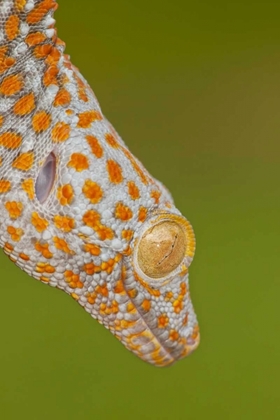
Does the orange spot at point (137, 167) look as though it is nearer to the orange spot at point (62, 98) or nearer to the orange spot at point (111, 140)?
the orange spot at point (111, 140)

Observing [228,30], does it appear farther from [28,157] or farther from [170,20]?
[28,157]

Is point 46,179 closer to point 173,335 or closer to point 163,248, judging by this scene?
point 163,248

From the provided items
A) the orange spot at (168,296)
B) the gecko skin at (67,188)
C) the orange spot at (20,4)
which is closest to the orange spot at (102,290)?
the gecko skin at (67,188)

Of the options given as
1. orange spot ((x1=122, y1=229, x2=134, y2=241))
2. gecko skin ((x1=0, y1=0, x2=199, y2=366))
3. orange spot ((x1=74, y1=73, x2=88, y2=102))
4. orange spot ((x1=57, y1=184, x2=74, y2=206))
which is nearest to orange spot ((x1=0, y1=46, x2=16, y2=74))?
gecko skin ((x1=0, y1=0, x2=199, y2=366))

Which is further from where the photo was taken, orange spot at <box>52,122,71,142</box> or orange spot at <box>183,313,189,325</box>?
orange spot at <box>183,313,189,325</box>

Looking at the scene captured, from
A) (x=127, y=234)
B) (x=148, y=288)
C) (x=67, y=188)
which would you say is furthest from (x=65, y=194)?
(x=148, y=288)

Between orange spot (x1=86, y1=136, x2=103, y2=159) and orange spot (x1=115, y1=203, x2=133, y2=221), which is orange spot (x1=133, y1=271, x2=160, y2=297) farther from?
orange spot (x1=86, y1=136, x2=103, y2=159)

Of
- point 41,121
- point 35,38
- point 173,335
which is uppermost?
point 35,38
